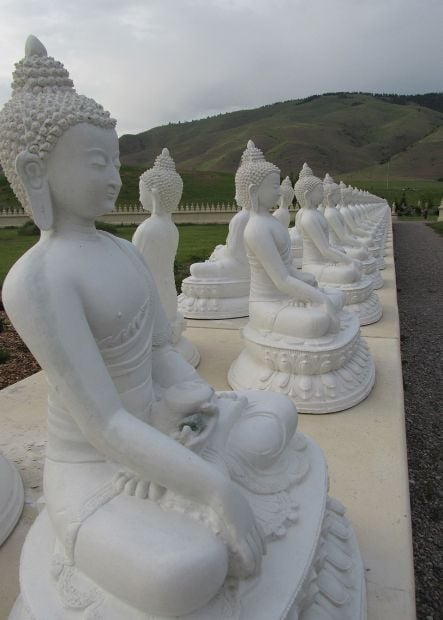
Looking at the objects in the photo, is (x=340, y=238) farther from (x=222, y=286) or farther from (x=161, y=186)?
(x=161, y=186)

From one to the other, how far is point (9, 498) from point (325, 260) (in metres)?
4.25

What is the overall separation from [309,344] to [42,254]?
2.37 meters

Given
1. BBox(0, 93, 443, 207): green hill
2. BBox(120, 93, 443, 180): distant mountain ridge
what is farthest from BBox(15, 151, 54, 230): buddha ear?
BBox(120, 93, 443, 180): distant mountain ridge

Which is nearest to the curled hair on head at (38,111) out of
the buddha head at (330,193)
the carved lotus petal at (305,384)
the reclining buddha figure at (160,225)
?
the reclining buddha figure at (160,225)

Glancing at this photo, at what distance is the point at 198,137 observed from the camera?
95.7 metres

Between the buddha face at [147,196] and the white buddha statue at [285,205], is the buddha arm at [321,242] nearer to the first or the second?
the buddha face at [147,196]

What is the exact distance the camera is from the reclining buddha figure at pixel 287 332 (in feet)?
11.2

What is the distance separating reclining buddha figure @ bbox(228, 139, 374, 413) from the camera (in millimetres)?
3414

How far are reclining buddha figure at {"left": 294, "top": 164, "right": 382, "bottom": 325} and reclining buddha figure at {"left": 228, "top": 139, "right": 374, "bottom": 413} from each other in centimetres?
141

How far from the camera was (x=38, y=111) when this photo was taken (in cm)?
140

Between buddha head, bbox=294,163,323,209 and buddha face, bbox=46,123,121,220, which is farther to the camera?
buddha head, bbox=294,163,323,209

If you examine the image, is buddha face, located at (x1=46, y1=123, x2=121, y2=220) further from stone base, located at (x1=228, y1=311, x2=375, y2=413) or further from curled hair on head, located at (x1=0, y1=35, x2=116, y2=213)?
stone base, located at (x1=228, y1=311, x2=375, y2=413)

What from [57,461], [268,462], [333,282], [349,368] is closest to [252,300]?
[349,368]

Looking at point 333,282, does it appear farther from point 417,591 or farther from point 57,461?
point 57,461
